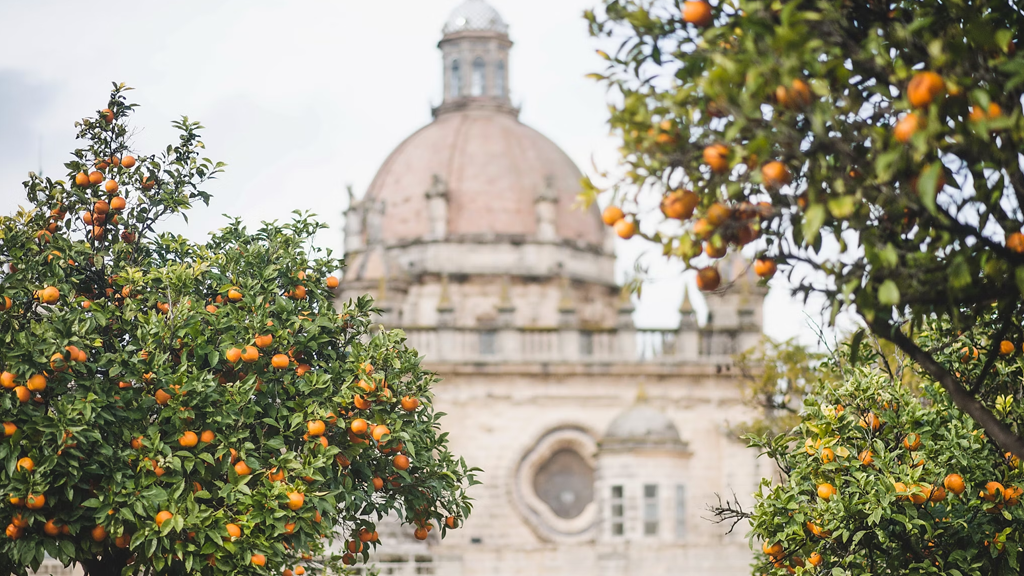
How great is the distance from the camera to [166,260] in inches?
498

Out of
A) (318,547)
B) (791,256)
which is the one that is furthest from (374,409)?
(791,256)

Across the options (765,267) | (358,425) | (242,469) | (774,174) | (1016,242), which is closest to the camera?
(774,174)

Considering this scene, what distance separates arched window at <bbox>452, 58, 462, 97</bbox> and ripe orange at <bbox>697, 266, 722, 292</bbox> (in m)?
41.6

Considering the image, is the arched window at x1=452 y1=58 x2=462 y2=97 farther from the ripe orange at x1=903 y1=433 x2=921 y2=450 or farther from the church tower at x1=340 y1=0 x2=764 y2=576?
the ripe orange at x1=903 y1=433 x2=921 y2=450

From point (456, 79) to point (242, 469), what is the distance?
39.2 metres

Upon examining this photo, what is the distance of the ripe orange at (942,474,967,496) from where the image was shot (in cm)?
941

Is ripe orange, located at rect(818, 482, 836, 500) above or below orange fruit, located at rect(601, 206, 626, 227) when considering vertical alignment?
below

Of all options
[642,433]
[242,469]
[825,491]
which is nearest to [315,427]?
[242,469]

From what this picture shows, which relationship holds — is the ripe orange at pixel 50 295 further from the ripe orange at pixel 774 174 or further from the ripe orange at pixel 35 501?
the ripe orange at pixel 774 174

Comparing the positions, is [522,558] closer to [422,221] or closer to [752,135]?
[422,221]

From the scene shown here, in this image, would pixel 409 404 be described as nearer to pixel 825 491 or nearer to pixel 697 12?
pixel 825 491

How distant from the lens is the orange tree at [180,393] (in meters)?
9.78

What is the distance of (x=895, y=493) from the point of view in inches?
372

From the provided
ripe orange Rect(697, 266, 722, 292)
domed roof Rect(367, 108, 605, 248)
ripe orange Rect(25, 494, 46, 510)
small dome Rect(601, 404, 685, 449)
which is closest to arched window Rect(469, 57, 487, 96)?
domed roof Rect(367, 108, 605, 248)
